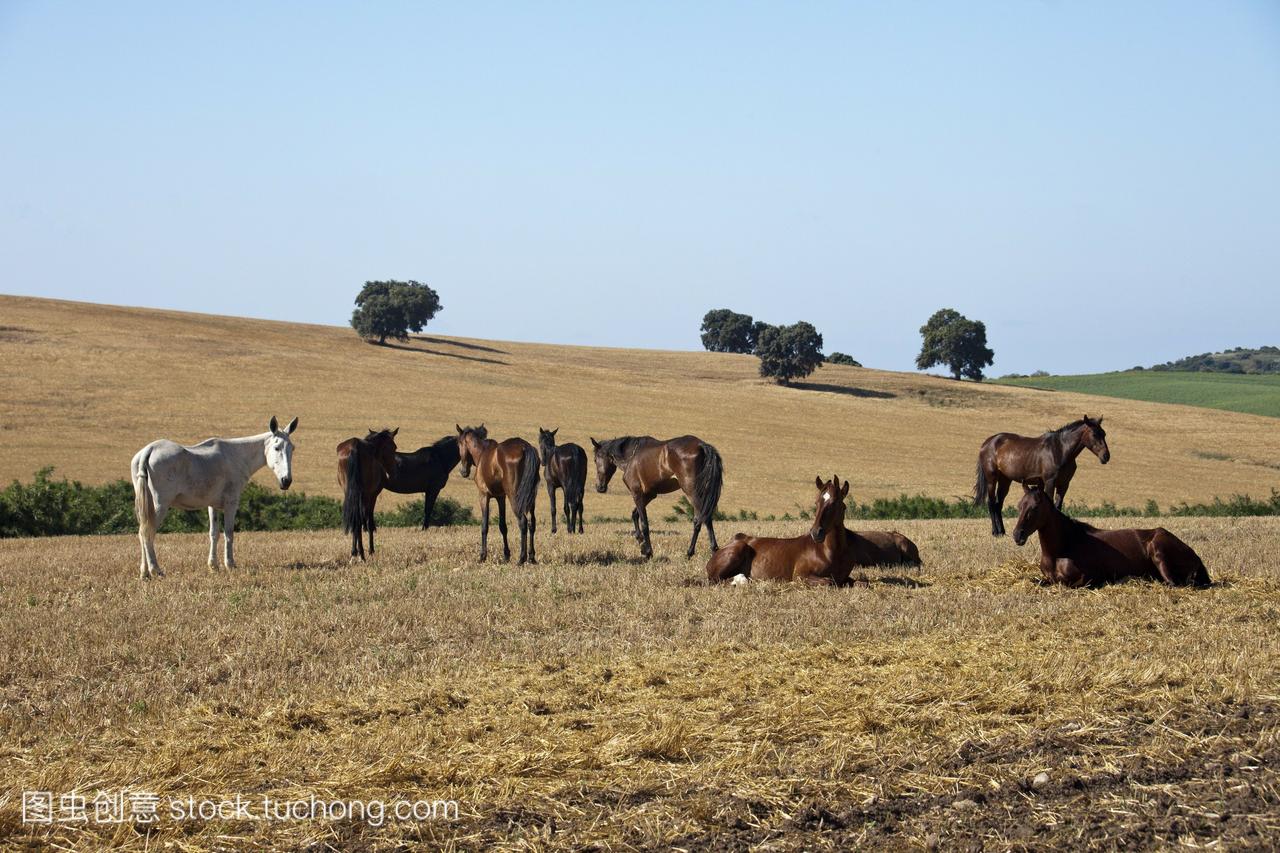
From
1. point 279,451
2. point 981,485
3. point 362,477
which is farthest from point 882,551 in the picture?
point 279,451

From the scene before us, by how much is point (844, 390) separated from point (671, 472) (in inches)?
2314

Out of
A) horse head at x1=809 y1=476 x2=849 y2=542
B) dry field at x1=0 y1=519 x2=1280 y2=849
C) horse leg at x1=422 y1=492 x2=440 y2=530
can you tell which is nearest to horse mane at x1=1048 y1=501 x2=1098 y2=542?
dry field at x1=0 y1=519 x2=1280 y2=849

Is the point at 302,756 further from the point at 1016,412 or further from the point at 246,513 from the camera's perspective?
the point at 1016,412

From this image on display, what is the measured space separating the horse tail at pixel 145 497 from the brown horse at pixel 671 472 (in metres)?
6.52

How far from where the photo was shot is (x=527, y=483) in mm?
15516

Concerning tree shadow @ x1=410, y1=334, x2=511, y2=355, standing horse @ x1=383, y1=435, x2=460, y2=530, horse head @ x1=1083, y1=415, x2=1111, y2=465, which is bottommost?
standing horse @ x1=383, y1=435, x2=460, y2=530

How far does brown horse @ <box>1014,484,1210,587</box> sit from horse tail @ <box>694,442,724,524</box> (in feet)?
15.2

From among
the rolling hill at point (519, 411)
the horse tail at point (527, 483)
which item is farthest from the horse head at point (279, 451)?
the rolling hill at point (519, 411)

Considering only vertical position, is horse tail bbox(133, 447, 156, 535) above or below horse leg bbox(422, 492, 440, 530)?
above

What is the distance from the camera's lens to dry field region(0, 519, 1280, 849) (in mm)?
5277

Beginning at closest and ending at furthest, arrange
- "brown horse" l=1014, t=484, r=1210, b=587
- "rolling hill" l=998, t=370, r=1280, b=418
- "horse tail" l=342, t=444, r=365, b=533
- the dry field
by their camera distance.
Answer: the dry field → "brown horse" l=1014, t=484, r=1210, b=587 → "horse tail" l=342, t=444, r=365, b=533 → "rolling hill" l=998, t=370, r=1280, b=418

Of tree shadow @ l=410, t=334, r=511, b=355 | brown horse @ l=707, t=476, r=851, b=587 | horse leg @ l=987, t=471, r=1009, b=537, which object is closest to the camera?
brown horse @ l=707, t=476, r=851, b=587

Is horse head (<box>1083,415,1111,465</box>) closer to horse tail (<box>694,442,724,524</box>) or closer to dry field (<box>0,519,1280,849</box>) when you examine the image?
dry field (<box>0,519,1280,849</box>)

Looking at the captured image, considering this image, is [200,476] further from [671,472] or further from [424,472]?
[424,472]
